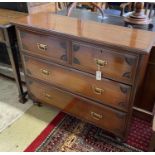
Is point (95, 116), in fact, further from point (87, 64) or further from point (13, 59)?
point (13, 59)

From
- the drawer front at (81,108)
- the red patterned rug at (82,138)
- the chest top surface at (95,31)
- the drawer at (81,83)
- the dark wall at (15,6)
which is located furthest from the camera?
the dark wall at (15,6)

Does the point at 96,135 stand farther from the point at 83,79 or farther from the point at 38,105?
the point at 38,105

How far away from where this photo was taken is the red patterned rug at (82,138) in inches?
58.6

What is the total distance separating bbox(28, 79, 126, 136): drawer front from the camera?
1.39 metres

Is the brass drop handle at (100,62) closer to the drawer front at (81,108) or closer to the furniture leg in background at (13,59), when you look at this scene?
the drawer front at (81,108)

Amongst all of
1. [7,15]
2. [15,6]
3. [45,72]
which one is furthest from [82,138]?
[15,6]

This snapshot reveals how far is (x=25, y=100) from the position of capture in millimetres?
1966

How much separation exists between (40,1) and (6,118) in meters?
1.18

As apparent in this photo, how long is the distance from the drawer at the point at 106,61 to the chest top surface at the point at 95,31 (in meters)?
0.06

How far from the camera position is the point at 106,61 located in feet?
3.87

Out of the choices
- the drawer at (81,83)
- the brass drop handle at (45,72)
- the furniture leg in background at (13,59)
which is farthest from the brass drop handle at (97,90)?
the furniture leg in background at (13,59)

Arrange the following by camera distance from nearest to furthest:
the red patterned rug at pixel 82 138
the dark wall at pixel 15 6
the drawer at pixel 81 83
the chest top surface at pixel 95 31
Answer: the chest top surface at pixel 95 31 < the drawer at pixel 81 83 < the red patterned rug at pixel 82 138 < the dark wall at pixel 15 6

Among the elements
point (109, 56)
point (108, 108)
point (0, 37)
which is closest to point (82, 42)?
point (109, 56)

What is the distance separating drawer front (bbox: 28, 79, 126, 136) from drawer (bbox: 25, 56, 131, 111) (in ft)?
0.24
